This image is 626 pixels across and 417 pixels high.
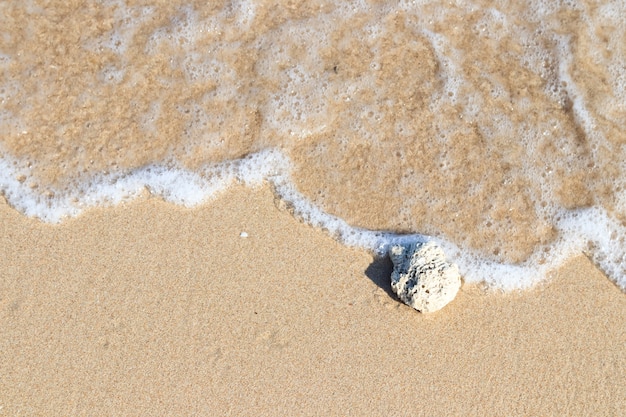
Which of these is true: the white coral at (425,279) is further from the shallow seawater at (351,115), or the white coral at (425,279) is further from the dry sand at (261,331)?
the shallow seawater at (351,115)

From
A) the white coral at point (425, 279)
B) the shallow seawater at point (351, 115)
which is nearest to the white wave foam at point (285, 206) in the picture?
the shallow seawater at point (351, 115)

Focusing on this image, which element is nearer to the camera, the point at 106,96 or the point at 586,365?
the point at 586,365

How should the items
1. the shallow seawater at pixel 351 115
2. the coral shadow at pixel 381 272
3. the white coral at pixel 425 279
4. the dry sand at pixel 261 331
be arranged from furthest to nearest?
the shallow seawater at pixel 351 115 < the coral shadow at pixel 381 272 < the white coral at pixel 425 279 < the dry sand at pixel 261 331

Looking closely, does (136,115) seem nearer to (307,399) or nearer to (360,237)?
(360,237)

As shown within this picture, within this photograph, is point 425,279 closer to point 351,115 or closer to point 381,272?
point 381,272

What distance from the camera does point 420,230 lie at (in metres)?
3.02

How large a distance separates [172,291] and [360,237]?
971 mm

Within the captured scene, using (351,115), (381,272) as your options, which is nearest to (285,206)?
(381,272)

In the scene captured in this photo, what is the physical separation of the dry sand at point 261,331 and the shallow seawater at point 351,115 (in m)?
0.18

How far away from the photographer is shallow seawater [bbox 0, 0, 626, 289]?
3.05 m

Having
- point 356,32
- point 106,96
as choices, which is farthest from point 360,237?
point 106,96

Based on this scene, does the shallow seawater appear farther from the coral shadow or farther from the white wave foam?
the coral shadow

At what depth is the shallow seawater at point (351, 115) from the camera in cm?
305

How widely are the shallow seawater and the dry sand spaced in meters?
0.18
